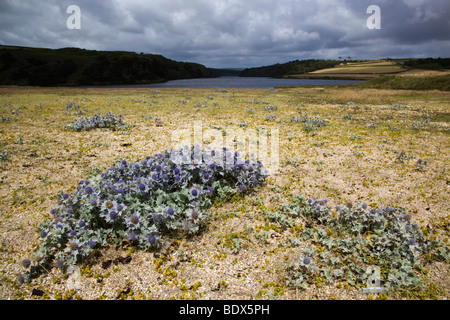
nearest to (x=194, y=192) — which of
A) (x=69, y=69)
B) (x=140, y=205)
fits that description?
(x=140, y=205)

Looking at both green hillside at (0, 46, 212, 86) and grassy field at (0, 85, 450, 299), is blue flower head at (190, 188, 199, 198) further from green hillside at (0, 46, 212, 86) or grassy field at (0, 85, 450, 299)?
green hillside at (0, 46, 212, 86)

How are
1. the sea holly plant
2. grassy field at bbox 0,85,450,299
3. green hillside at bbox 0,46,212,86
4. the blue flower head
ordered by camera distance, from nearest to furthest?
grassy field at bbox 0,85,450,299 → the sea holly plant → the blue flower head → green hillside at bbox 0,46,212,86

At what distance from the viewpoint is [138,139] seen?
13867mm

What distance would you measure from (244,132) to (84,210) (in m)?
11.4

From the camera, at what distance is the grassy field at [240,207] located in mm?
4480

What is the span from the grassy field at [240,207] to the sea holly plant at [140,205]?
1.06 ft

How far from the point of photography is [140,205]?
20.2 feet

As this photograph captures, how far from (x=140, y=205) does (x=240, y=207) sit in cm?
286

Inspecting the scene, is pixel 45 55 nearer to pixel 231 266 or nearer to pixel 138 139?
pixel 138 139

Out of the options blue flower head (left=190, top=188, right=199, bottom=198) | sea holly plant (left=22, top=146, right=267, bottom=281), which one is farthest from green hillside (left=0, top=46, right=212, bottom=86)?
blue flower head (left=190, top=188, right=199, bottom=198)

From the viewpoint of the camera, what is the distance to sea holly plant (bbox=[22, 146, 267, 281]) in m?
5.14

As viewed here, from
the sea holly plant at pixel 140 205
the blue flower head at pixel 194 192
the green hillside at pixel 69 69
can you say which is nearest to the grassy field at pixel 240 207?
the sea holly plant at pixel 140 205

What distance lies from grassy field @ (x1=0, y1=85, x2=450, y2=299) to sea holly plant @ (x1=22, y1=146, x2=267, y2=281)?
0.32 meters

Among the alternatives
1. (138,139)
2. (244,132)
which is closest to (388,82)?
(244,132)
